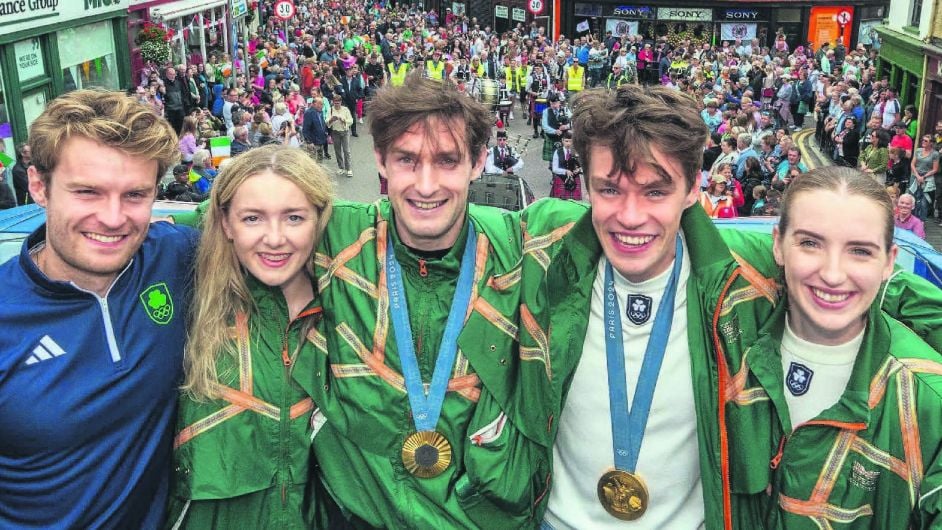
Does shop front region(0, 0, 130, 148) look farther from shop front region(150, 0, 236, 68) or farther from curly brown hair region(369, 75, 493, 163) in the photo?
curly brown hair region(369, 75, 493, 163)

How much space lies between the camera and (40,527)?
303cm

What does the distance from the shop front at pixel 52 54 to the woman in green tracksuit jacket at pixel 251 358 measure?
10.0 meters

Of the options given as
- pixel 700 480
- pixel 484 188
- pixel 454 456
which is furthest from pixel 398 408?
pixel 484 188

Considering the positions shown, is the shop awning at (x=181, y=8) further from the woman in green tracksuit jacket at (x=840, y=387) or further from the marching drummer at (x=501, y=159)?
the woman in green tracksuit jacket at (x=840, y=387)

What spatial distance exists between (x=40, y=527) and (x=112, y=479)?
0.27 m

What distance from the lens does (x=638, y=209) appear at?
124 inches

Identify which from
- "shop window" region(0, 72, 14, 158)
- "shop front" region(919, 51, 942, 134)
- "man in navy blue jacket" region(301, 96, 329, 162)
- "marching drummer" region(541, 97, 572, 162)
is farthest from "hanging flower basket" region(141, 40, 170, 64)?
"shop front" region(919, 51, 942, 134)

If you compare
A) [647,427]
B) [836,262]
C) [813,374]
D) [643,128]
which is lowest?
[647,427]

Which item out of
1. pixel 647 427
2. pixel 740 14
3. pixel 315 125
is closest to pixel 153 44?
pixel 315 125

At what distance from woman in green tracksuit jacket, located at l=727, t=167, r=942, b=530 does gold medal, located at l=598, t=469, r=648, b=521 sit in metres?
0.39

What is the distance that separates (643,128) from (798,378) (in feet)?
3.35

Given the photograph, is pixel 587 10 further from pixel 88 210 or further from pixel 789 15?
pixel 88 210

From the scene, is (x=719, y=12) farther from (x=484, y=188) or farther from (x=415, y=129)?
(x=415, y=129)

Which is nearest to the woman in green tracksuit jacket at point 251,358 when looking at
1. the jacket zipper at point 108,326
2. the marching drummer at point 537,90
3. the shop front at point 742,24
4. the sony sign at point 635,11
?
the jacket zipper at point 108,326
